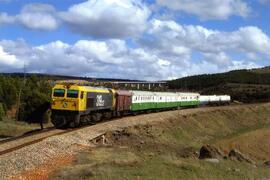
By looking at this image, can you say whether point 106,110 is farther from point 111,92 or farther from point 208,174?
point 208,174

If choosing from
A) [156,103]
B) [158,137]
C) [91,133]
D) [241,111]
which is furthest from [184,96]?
[91,133]

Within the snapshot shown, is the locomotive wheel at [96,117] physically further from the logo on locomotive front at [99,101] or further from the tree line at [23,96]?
the tree line at [23,96]

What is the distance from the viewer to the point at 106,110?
4638 cm

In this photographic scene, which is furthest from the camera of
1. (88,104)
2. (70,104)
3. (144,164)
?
(88,104)

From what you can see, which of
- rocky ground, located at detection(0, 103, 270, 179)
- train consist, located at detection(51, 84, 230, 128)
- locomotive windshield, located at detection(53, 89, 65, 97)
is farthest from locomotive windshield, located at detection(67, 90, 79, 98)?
rocky ground, located at detection(0, 103, 270, 179)

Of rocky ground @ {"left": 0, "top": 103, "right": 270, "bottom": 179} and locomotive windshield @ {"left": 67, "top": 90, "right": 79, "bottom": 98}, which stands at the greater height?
locomotive windshield @ {"left": 67, "top": 90, "right": 79, "bottom": 98}

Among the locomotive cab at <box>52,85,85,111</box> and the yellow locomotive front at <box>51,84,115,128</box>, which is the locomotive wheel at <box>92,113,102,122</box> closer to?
the yellow locomotive front at <box>51,84,115,128</box>

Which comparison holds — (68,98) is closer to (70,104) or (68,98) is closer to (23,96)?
(70,104)

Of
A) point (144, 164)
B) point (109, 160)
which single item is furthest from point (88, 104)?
point (144, 164)

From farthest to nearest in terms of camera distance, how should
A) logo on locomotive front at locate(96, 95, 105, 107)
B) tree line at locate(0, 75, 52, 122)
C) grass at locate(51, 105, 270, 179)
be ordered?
tree line at locate(0, 75, 52, 122)
logo on locomotive front at locate(96, 95, 105, 107)
grass at locate(51, 105, 270, 179)

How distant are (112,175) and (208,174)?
4.42 metres

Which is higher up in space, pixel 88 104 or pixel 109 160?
pixel 88 104

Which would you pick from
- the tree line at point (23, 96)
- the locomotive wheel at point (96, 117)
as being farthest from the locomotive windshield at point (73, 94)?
the tree line at point (23, 96)

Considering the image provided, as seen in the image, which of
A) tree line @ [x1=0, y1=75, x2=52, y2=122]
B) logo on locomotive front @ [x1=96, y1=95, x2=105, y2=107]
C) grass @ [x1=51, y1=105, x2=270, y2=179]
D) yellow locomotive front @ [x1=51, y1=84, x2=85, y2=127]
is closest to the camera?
grass @ [x1=51, y1=105, x2=270, y2=179]
